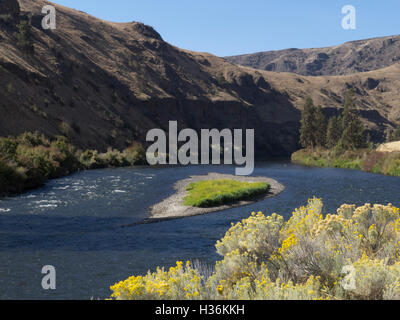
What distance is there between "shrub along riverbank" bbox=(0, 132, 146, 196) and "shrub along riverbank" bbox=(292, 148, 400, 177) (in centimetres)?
3768

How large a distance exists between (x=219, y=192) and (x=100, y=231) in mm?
14220

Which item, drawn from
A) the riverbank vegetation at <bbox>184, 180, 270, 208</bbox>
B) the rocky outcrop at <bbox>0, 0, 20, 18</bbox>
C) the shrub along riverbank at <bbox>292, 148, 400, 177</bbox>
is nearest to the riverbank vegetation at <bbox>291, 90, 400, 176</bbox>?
the shrub along riverbank at <bbox>292, 148, 400, 177</bbox>

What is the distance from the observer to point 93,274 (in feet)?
52.6

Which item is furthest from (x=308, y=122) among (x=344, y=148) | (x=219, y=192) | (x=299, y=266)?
(x=299, y=266)

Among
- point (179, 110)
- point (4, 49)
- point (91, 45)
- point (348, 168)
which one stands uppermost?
point (91, 45)

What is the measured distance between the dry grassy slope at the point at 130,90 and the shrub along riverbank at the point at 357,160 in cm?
3989

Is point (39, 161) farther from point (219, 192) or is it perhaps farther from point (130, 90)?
point (130, 90)

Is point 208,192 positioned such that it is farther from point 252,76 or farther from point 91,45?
point 252,76

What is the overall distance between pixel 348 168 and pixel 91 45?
86.9 metres

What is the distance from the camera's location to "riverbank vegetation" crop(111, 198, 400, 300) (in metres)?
8.00

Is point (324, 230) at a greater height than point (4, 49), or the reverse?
point (4, 49)

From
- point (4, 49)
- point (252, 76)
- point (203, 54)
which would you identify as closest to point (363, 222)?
point (4, 49)

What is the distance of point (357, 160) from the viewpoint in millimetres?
72875

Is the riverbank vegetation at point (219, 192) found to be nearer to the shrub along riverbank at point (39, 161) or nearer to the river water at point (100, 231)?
the river water at point (100, 231)
